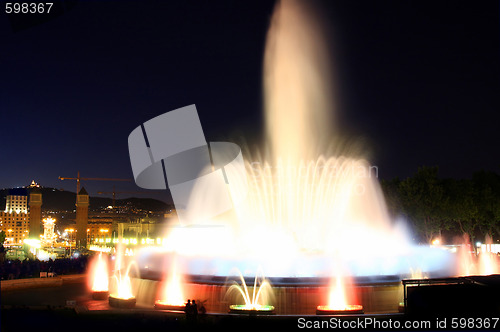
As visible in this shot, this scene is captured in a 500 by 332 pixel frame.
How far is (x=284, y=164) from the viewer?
2845 cm

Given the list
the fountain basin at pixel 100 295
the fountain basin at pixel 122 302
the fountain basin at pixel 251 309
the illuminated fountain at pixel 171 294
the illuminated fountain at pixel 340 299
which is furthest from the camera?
the fountain basin at pixel 100 295

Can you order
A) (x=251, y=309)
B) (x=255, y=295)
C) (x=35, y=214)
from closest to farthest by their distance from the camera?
(x=251, y=309), (x=255, y=295), (x=35, y=214)

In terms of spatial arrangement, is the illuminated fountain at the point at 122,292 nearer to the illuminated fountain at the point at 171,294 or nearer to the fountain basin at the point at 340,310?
the illuminated fountain at the point at 171,294

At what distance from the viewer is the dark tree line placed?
142ft

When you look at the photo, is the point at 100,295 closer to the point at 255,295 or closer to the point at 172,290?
the point at 172,290

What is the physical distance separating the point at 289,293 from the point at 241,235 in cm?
1723

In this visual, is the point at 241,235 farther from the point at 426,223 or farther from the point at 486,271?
the point at 426,223

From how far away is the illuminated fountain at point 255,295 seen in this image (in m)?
14.7

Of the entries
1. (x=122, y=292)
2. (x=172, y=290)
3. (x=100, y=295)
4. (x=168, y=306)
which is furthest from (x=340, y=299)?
(x=100, y=295)

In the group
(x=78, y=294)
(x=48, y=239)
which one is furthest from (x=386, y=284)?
(x=48, y=239)

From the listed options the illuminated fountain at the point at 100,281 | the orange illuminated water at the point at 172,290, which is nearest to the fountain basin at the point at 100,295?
the illuminated fountain at the point at 100,281

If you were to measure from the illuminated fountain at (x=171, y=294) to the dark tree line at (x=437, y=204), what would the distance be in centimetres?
3237

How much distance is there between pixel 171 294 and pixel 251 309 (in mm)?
3061

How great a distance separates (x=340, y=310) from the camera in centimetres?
1416
